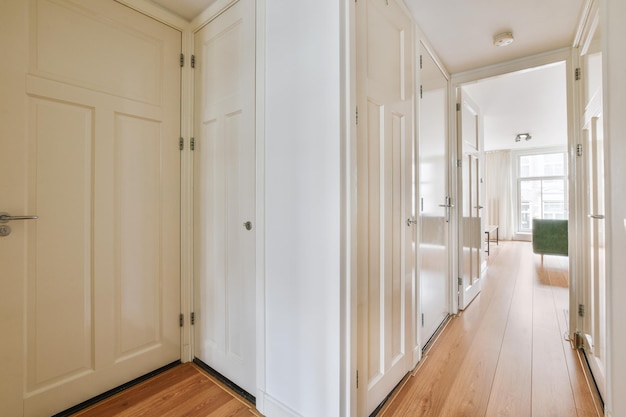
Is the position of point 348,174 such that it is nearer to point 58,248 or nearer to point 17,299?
point 58,248

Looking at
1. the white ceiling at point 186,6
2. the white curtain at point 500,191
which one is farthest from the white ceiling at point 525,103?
the white ceiling at point 186,6

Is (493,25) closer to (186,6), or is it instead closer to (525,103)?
(186,6)

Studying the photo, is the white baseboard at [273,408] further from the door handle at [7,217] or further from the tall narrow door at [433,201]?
the door handle at [7,217]

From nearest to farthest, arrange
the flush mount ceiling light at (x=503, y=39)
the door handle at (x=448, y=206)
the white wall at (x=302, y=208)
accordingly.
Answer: the white wall at (x=302, y=208)
the flush mount ceiling light at (x=503, y=39)
the door handle at (x=448, y=206)

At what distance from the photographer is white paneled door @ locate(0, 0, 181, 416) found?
1.32 m

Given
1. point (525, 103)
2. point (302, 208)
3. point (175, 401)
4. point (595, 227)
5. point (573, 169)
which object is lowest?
point (175, 401)

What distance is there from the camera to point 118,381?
163cm

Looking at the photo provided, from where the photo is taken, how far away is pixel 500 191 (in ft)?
25.8

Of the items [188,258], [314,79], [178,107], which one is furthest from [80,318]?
[314,79]

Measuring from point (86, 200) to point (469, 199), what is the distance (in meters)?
3.28

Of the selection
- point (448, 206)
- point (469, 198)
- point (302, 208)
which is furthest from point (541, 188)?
point (302, 208)

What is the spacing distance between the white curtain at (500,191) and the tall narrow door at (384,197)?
24.6 ft

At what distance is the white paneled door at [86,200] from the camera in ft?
4.33

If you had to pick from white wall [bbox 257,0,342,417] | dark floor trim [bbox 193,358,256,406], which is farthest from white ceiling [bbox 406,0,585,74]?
dark floor trim [bbox 193,358,256,406]
